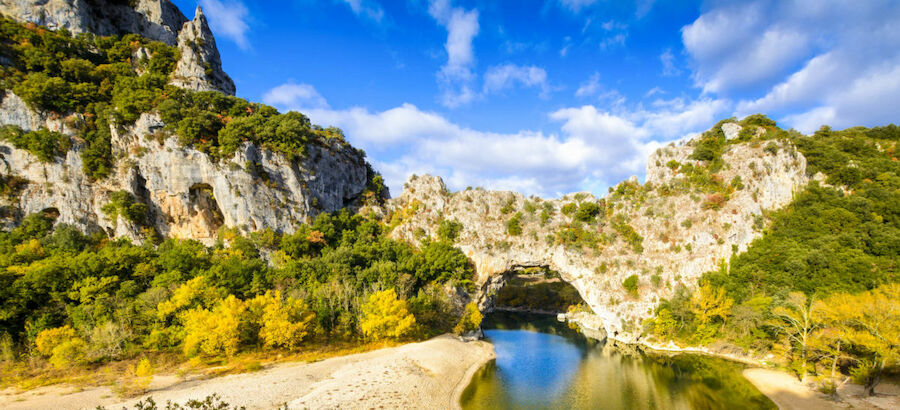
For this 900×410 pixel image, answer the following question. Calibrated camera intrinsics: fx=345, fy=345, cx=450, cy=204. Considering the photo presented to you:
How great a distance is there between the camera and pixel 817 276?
1405 inches

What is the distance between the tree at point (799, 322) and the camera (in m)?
28.5

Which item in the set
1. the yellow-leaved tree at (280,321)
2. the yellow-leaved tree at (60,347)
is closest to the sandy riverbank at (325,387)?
the yellow-leaved tree at (280,321)

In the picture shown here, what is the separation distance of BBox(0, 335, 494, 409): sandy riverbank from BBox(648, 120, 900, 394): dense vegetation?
92.2 feet

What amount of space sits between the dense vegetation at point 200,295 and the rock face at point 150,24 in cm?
2842

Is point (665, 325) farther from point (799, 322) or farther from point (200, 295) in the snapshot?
point (200, 295)

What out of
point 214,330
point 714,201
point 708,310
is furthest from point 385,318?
point 714,201

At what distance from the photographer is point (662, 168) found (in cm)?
5300

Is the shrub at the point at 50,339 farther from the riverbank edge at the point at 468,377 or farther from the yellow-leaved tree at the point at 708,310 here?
the yellow-leaved tree at the point at 708,310

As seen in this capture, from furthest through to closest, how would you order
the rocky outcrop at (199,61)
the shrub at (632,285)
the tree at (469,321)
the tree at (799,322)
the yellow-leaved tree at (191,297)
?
1. the rocky outcrop at (199,61)
2. the shrub at (632,285)
3. the tree at (469,321)
4. the yellow-leaved tree at (191,297)
5. the tree at (799,322)

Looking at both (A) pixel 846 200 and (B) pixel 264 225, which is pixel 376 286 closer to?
(B) pixel 264 225

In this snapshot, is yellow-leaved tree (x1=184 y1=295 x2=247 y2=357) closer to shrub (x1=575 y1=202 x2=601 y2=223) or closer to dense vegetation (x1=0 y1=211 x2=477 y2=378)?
dense vegetation (x1=0 y1=211 x2=477 y2=378)

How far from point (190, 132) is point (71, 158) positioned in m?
13.4

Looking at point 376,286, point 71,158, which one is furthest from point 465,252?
point 71,158

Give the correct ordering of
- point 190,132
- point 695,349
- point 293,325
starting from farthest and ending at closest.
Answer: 1. point 190,132
2. point 695,349
3. point 293,325
